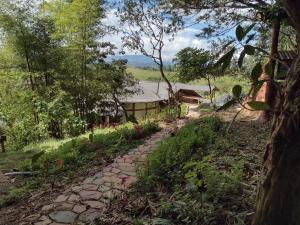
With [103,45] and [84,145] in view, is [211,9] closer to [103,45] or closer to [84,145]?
[84,145]

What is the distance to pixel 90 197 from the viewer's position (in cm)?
362

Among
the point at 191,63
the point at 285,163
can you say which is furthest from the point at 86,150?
the point at 191,63

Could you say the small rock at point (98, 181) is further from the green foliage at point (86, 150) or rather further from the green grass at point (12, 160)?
the green grass at point (12, 160)

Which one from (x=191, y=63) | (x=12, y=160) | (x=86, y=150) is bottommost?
(x=12, y=160)

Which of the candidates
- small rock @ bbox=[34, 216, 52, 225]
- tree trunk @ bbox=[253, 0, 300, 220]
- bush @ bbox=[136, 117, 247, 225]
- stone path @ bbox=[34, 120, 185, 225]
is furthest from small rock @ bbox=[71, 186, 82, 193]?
tree trunk @ bbox=[253, 0, 300, 220]

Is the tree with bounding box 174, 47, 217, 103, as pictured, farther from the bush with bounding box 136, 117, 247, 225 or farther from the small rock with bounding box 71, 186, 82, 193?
the small rock with bounding box 71, 186, 82, 193

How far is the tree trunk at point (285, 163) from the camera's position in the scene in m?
1.39

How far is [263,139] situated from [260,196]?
3.65 meters

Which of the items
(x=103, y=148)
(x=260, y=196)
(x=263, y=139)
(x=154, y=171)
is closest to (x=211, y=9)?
(x=263, y=139)

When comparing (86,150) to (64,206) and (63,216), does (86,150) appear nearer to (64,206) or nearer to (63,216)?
(64,206)

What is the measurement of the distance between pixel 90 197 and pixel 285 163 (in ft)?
8.41

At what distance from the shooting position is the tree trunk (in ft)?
4.57

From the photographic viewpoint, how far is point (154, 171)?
137 inches

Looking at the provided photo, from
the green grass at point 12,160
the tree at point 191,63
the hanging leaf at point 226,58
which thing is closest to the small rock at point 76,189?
the green grass at point 12,160
